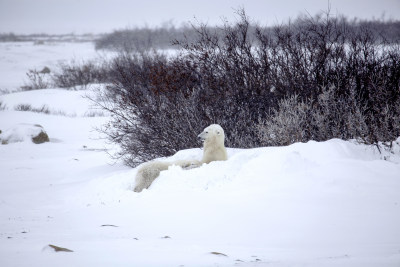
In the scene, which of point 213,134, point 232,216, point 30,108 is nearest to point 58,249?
point 232,216

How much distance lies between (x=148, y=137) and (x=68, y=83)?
1846 centimetres

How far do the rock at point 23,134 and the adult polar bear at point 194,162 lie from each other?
760cm

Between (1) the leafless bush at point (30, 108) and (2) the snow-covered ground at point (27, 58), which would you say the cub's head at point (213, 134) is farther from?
(2) the snow-covered ground at point (27, 58)

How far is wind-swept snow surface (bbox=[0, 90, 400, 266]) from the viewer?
8.96 feet

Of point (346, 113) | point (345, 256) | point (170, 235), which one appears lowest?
point (170, 235)

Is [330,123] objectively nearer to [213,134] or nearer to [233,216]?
[213,134]

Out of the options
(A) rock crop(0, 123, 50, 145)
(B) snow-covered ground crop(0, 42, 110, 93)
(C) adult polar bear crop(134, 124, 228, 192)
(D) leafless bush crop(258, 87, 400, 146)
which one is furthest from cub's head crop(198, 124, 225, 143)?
(B) snow-covered ground crop(0, 42, 110, 93)

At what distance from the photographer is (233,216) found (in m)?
3.77

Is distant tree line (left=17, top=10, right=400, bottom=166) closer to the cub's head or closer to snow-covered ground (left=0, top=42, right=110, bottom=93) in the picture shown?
the cub's head

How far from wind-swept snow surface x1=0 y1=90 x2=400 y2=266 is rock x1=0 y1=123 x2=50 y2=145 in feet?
19.0

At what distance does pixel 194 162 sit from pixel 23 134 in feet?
27.7

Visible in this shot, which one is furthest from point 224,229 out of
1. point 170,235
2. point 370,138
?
point 370,138

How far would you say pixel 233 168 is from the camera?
5.28 m

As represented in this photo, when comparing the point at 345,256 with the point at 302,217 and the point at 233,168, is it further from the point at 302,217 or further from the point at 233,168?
the point at 233,168
